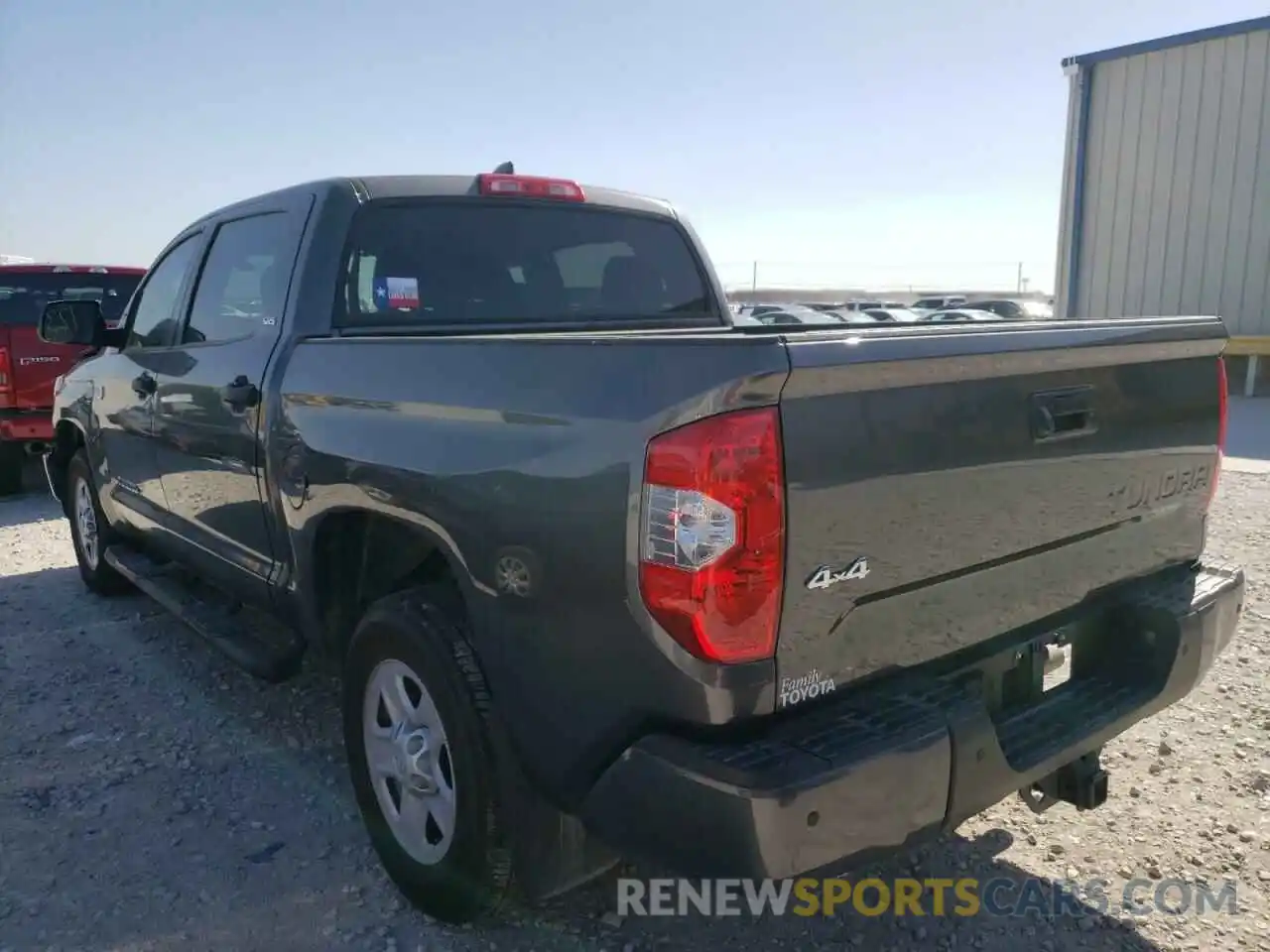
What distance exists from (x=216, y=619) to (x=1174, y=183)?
17.2m

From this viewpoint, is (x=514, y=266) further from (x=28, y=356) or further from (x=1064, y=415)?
(x=28, y=356)

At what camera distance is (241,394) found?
328 centimetres

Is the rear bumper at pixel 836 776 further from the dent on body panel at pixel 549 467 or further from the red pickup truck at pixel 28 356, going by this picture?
the red pickup truck at pixel 28 356

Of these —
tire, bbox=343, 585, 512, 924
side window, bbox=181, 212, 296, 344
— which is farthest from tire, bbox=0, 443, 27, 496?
tire, bbox=343, 585, 512, 924

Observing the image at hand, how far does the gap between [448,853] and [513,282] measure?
2002 millimetres

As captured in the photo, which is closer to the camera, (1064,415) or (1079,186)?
(1064,415)

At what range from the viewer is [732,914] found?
2693mm

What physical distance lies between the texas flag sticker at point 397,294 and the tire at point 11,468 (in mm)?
6560

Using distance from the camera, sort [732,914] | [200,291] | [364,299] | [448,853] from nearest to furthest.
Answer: [448,853] < [732,914] < [364,299] < [200,291]

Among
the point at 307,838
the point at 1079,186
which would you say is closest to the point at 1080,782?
Answer: the point at 307,838

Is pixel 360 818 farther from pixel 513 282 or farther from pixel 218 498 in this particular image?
pixel 513 282

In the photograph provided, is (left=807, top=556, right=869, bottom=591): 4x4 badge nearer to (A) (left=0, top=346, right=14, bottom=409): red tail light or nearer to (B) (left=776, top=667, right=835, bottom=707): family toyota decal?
(B) (left=776, top=667, right=835, bottom=707): family toyota decal

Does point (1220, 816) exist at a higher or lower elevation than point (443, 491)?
lower

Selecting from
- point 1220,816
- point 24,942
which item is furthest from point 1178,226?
point 24,942
